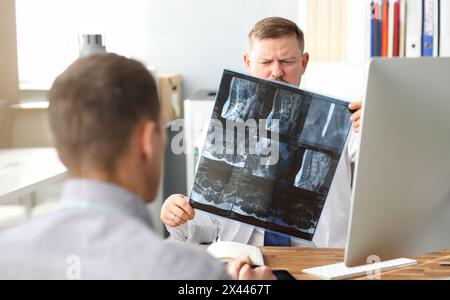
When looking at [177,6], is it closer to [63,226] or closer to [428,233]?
[428,233]

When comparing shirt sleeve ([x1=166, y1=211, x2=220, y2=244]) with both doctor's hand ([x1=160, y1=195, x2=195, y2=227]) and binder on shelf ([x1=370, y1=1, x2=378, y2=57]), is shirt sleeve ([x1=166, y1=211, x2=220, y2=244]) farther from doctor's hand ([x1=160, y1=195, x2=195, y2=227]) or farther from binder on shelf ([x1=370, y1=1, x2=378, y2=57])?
binder on shelf ([x1=370, y1=1, x2=378, y2=57])

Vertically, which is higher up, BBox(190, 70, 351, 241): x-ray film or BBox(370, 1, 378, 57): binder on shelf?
BBox(370, 1, 378, 57): binder on shelf

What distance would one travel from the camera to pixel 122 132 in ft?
2.85

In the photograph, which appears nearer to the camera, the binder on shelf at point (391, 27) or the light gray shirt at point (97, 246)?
the light gray shirt at point (97, 246)

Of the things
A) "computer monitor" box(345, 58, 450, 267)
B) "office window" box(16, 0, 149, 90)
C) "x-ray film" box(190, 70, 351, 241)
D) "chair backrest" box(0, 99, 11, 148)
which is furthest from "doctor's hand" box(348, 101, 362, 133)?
"office window" box(16, 0, 149, 90)

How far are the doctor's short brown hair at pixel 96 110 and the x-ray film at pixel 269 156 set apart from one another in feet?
1.77

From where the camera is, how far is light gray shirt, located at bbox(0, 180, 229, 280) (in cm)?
82

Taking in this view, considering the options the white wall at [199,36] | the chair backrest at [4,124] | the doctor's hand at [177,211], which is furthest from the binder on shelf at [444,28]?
the chair backrest at [4,124]

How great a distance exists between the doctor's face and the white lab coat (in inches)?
9.4

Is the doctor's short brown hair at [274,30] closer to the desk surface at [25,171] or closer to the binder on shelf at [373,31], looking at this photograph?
the desk surface at [25,171]

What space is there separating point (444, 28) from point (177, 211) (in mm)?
1703

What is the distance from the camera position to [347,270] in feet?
4.52

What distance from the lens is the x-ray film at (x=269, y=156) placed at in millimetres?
1409
